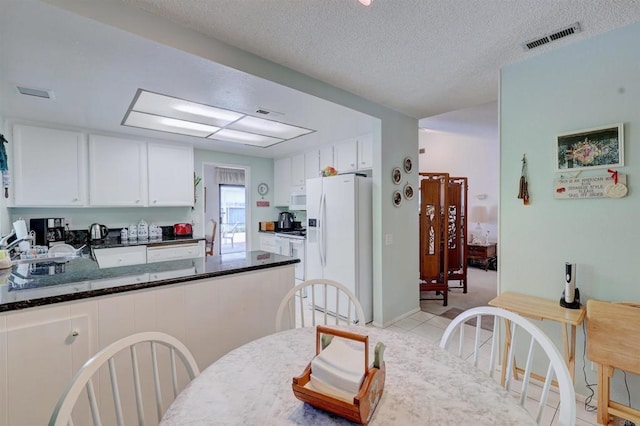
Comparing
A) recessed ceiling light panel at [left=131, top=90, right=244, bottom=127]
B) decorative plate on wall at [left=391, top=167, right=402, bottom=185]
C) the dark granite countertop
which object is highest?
recessed ceiling light panel at [left=131, top=90, right=244, bottom=127]

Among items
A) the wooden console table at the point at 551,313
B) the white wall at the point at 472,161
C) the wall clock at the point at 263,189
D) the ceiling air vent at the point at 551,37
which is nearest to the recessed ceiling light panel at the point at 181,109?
the wall clock at the point at 263,189

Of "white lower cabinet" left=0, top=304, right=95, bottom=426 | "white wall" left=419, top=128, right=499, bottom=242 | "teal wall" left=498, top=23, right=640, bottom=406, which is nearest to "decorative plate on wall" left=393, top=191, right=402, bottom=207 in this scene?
"teal wall" left=498, top=23, right=640, bottom=406

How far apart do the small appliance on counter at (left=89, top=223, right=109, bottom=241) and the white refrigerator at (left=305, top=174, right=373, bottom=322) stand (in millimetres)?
2860

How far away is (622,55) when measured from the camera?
183 cm

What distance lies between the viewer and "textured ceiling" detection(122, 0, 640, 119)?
5.23 feet

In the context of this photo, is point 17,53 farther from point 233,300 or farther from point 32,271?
point 233,300

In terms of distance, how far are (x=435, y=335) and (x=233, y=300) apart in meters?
2.29

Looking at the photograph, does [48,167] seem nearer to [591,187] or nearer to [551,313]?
[551,313]

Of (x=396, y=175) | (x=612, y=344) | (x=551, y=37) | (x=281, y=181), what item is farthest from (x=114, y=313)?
(x=281, y=181)

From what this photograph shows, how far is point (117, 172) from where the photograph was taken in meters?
3.65

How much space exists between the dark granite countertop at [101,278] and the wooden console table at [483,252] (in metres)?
5.54

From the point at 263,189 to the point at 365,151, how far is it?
95.9 inches

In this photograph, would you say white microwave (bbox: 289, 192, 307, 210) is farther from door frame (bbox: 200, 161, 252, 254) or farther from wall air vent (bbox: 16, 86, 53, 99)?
wall air vent (bbox: 16, 86, 53, 99)

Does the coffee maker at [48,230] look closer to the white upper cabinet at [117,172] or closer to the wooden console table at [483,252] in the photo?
the white upper cabinet at [117,172]
